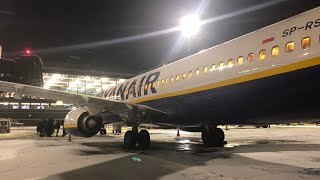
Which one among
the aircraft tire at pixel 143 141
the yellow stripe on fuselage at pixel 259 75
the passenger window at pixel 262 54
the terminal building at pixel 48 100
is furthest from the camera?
the terminal building at pixel 48 100

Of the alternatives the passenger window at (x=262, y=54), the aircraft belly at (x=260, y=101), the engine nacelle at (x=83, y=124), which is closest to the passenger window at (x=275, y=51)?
the passenger window at (x=262, y=54)

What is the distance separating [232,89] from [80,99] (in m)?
6.94

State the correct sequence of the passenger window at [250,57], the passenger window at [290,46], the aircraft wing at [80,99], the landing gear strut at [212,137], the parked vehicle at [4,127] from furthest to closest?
the parked vehicle at [4,127] → the landing gear strut at [212,137] → the aircraft wing at [80,99] → the passenger window at [250,57] → the passenger window at [290,46]

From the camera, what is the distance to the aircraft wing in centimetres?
1313

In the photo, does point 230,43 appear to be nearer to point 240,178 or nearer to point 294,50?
point 294,50

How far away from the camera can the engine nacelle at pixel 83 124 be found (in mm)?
13719

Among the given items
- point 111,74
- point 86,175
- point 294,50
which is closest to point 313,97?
point 294,50

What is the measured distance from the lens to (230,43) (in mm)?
10898

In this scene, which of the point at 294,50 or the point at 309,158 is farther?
the point at 309,158

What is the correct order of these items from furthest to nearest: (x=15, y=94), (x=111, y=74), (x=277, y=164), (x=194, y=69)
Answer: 1. (x=111, y=74)
2. (x=15, y=94)
3. (x=194, y=69)
4. (x=277, y=164)

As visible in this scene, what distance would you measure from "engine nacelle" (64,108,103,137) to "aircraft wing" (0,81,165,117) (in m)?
0.46

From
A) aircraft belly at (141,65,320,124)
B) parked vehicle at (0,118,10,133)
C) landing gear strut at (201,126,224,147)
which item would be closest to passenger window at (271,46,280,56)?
aircraft belly at (141,65,320,124)

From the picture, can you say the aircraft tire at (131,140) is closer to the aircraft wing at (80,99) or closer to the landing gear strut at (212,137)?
the aircraft wing at (80,99)

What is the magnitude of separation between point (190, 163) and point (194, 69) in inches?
151
